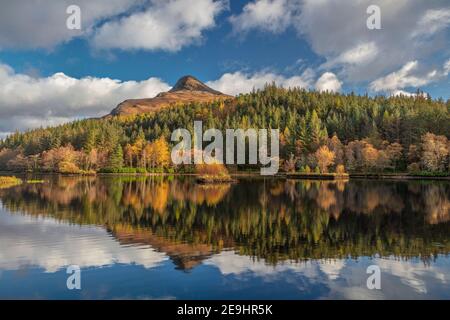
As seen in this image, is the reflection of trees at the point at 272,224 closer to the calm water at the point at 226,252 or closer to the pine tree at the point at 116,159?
the calm water at the point at 226,252

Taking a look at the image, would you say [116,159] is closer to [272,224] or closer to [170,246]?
[272,224]

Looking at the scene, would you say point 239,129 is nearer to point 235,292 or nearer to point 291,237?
point 291,237

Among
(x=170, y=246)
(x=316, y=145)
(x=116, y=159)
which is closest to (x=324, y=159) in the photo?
(x=316, y=145)

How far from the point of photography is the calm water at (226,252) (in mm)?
14672

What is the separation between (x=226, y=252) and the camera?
66.4ft

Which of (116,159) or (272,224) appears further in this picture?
(116,159)

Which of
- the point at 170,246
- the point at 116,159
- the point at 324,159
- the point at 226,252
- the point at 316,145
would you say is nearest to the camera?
the point at 226,252

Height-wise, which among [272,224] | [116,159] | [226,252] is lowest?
[226,252]

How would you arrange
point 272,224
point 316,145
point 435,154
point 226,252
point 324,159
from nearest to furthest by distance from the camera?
point 226,252 < point 272,224 < point 435,154 < point 324,159 < point 316,145

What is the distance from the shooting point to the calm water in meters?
14.7

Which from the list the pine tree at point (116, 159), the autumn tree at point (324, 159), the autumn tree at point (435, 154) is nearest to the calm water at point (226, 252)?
the autumn tree at point (435, 154)

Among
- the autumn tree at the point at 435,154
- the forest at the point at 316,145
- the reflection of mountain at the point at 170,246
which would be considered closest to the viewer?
the reflection of mountain at the point at 170,246

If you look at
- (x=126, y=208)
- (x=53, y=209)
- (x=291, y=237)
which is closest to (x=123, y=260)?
(x=291, y=237)
